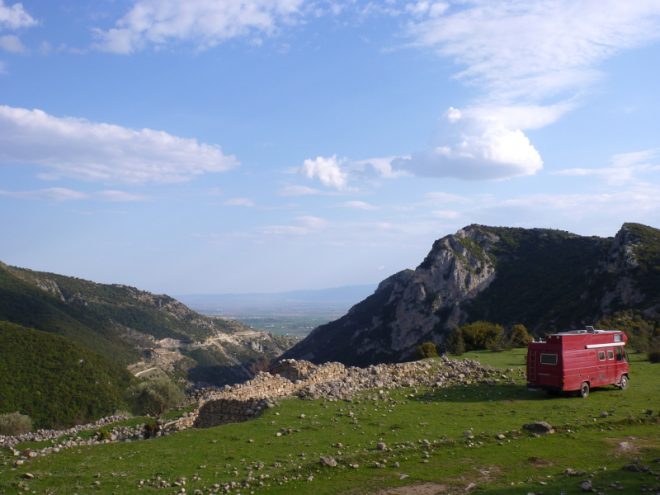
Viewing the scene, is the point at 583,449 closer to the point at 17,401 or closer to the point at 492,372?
the point at 492,372

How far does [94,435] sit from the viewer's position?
22062mm

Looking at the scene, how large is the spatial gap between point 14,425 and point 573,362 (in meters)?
28.8

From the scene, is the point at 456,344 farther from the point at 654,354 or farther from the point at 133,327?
the point at 133,327

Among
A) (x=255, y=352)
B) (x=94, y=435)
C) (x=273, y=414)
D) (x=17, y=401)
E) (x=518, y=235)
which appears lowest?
(x=255, y=352)

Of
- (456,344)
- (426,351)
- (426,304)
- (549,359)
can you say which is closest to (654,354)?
(549,359)

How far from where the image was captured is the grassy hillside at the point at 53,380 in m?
52.0

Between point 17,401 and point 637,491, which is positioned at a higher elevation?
point 637,491

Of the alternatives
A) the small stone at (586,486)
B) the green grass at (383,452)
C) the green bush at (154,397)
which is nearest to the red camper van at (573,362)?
the green grass at (383,452)

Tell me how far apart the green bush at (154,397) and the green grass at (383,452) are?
16187mm

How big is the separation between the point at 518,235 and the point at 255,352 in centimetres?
8979

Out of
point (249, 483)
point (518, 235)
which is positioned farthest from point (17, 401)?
point (518, 235)

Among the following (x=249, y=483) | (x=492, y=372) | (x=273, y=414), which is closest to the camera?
(x=249, y=483)

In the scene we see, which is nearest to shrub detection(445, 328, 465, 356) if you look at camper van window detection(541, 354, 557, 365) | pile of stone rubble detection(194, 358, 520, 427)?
pile of stone rubble detection(194, 358, 520, 427)

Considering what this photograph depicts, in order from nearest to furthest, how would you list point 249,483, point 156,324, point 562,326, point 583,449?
point 249,483
point 583,449
point 562,326
point 156,324
